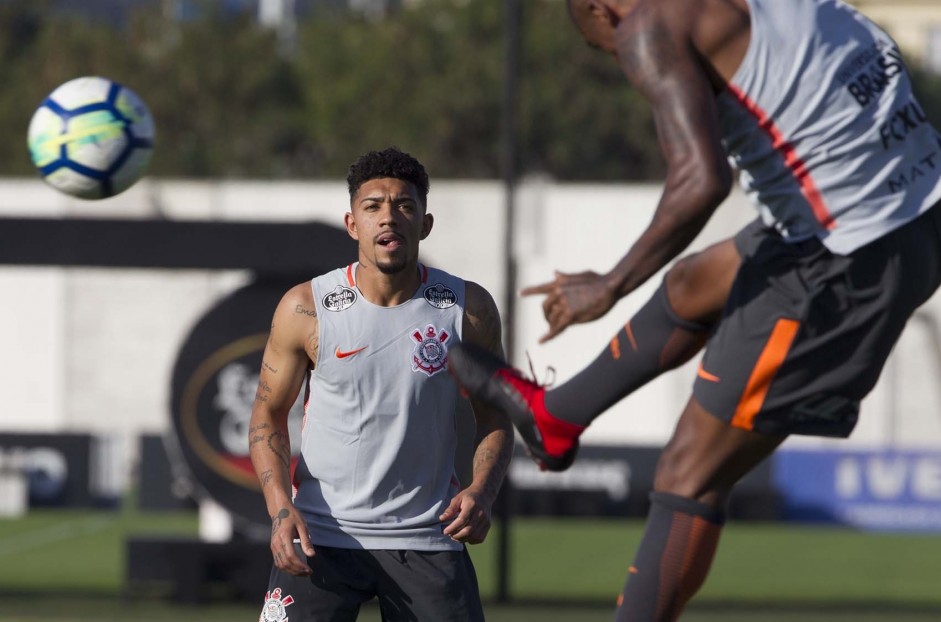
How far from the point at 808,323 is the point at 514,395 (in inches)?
27.8

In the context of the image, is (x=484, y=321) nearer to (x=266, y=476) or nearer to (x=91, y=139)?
(x=266, y=476)

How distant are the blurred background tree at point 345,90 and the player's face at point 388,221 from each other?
2502cm

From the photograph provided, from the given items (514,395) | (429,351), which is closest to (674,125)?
(514,395)

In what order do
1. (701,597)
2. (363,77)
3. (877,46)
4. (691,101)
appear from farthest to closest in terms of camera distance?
(363,77) → (701,597) → (877,46) → (691,101)

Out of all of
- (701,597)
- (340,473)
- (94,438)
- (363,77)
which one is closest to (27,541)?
(94,438)

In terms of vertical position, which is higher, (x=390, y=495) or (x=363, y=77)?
(x=363, y=77)

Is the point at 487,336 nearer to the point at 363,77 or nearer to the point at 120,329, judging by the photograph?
the point at 120,329

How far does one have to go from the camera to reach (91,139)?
20.6 feet

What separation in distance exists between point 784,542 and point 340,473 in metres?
10.7

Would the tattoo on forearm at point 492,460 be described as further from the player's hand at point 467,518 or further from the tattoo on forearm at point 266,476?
the tattoo on forearm at point 266,476

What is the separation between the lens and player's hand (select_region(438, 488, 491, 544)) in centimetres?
404

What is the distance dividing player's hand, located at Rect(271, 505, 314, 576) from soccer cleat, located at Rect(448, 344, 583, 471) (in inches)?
22.6

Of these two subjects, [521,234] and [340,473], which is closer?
[340,473]

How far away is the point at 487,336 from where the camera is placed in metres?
4.30
